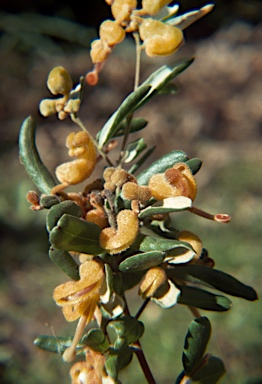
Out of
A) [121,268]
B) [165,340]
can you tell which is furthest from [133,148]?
[165,340]

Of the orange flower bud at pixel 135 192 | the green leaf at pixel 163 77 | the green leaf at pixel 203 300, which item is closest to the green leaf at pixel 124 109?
the green leaf at pixel 163 77

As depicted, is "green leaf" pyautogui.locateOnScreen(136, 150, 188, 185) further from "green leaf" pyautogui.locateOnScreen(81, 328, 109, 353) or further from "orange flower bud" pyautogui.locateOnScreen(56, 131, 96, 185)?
"green leaf" pyautogui.locateOnScreen(81, 328, 109, 353)

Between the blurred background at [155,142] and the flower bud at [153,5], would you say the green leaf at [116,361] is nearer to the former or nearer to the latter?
the flower bud at [153,5]

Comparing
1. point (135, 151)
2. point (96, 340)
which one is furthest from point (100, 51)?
point (96, 340)

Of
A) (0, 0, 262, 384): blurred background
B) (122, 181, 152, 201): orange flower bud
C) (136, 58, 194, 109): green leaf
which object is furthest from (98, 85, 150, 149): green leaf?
(0, 0, 262, 384): blurred background

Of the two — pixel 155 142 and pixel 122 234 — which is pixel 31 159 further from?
pixel 155 142

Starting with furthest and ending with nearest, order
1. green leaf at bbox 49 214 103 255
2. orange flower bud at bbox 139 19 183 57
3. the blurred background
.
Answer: the blurred background
orange flower bud at bbox 139 19 183 57
green leaf at bbox 49 214 103 255
